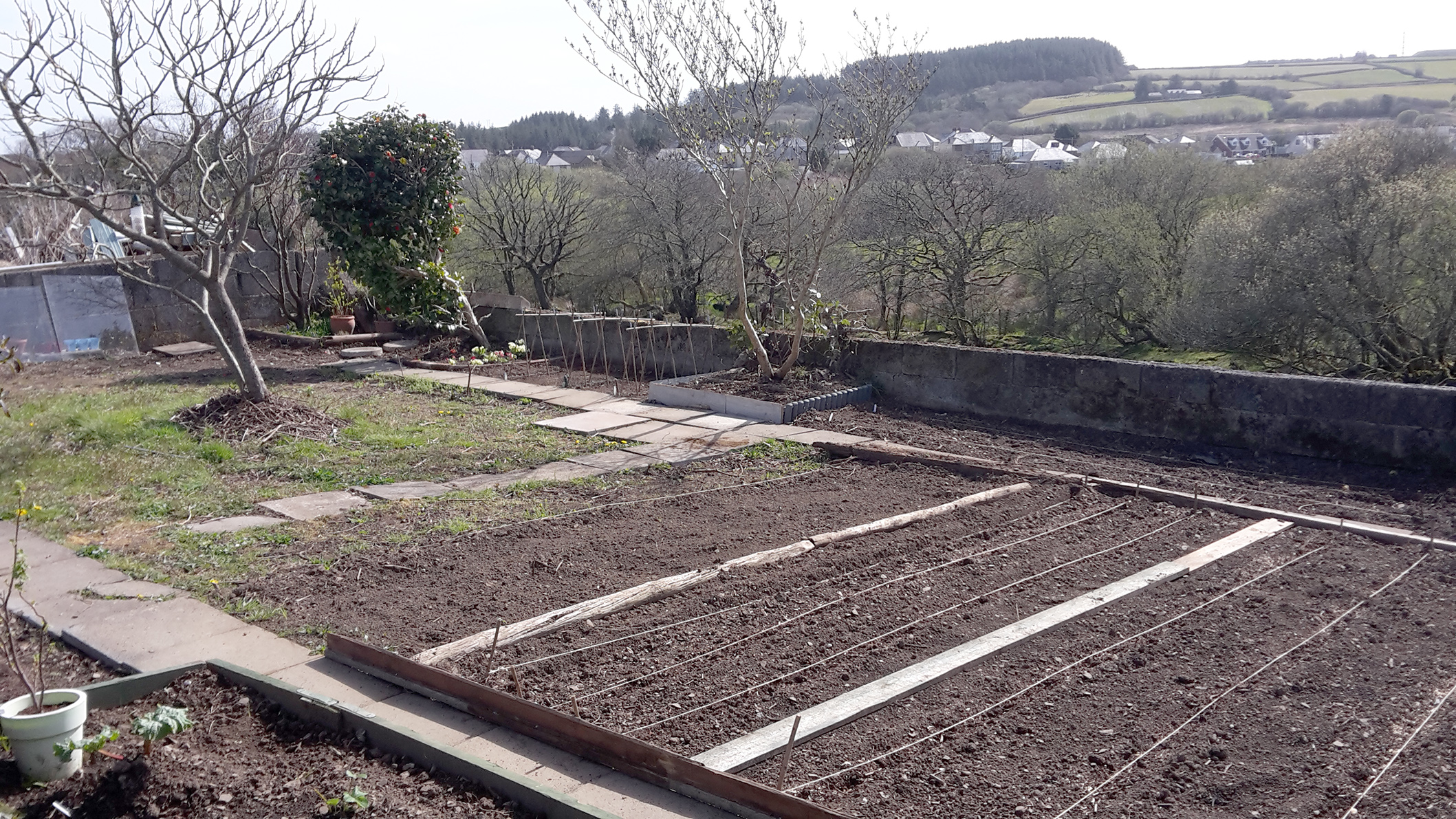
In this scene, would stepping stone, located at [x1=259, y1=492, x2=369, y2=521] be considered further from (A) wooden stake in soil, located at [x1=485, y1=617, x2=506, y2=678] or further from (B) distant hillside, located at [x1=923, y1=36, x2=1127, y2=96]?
(B) distant hillside, located at [x1=923, y1=36, x2=1127, y2=96]

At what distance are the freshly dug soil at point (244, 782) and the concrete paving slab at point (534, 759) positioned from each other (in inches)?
6.8

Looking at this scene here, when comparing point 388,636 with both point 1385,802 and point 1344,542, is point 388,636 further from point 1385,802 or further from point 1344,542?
point 1344,542

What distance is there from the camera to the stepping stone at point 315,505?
17.5 ft

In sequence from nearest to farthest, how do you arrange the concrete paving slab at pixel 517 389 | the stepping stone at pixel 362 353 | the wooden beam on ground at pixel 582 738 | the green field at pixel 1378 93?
the wooden beam on ground at pixel 582 738 < the concrete paving slab at pixel 517 389 < the stepping stone at pixel 362 353 < the green field at pixel 1378 93

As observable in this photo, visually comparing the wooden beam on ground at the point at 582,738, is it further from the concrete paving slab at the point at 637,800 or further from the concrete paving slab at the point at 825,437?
the concrete paving slab at the point at 825,437

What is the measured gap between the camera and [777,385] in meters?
8.34

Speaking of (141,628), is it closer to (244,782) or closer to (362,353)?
(244,782)

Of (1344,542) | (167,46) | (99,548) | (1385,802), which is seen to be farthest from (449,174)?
(1385,802)

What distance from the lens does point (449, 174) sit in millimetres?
11484

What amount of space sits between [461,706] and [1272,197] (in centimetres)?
1499

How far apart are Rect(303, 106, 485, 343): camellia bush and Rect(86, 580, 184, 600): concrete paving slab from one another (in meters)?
7.11

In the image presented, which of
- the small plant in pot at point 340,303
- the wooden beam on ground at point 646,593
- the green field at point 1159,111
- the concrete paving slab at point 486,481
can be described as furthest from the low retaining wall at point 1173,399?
the green field at point 1159,111

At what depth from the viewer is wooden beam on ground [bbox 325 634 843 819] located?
2.35 m

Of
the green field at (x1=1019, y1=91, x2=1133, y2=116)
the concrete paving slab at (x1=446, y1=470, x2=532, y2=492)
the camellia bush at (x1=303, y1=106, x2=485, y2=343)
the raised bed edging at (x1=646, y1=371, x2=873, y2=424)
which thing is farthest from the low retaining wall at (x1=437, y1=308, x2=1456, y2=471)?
the green field at (x1=1019, y1=91, x2=1133, y2=116)
